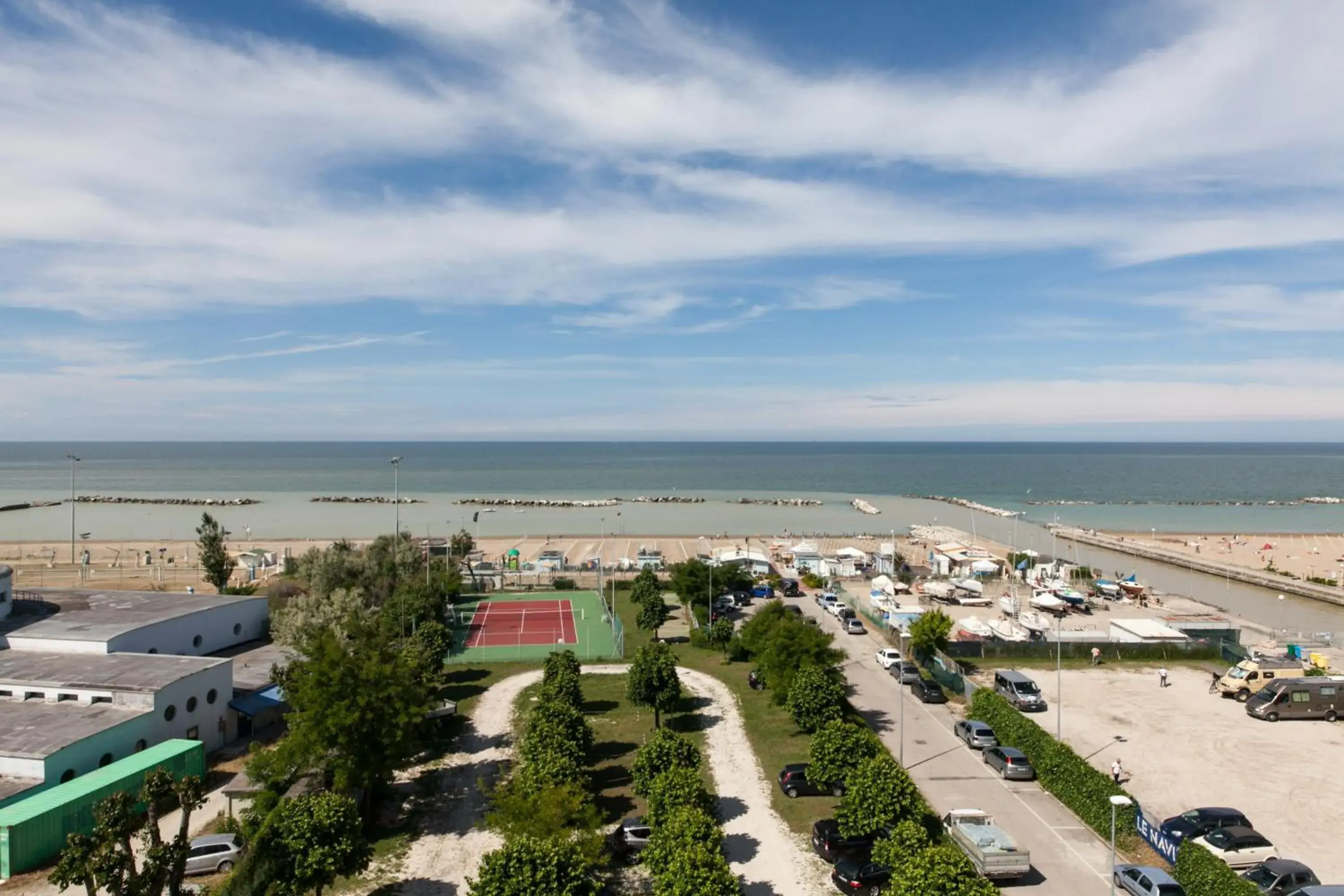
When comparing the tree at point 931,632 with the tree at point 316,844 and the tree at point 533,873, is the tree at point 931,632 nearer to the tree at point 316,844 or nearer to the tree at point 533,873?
the tree at point 533,873

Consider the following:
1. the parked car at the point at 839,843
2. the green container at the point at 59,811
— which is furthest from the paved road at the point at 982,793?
the green container at the point at 59,811

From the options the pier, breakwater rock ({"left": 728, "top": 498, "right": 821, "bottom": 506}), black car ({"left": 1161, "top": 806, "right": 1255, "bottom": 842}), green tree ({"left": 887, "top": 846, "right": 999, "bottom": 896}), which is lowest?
the pier

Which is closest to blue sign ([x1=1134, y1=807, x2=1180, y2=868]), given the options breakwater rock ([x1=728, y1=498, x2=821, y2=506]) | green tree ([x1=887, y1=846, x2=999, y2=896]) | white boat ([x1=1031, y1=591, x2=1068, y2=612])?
green tree ([x1=887, y1=846, x2=999, y2=896])

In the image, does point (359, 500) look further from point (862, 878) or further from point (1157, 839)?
point (1157, 839)

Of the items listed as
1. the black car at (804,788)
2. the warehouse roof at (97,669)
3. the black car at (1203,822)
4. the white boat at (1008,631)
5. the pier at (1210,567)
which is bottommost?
the pier at (1210,567)

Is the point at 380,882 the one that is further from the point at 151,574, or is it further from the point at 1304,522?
the point at 1304,522

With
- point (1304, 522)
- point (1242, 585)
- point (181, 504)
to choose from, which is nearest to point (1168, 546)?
point (1242, 585)

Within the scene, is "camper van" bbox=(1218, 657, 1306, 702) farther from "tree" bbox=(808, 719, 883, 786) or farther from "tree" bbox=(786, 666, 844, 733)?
"tree" bbox=(808, 719, 883, 786)
